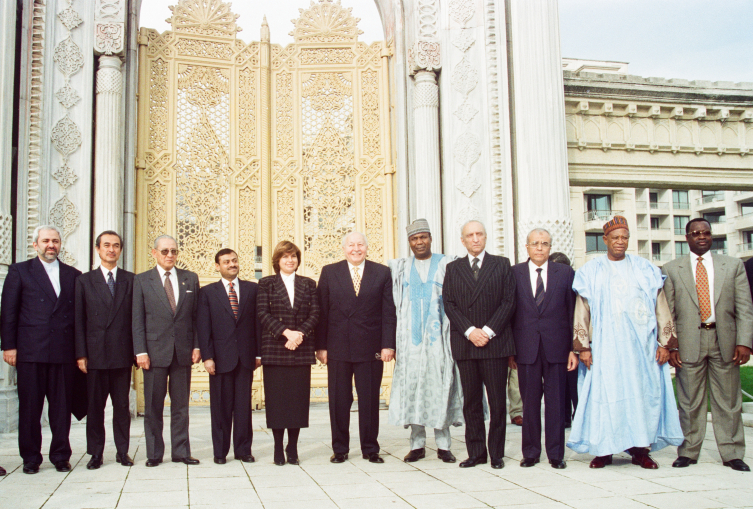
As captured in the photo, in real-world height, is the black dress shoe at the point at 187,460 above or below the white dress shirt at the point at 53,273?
below

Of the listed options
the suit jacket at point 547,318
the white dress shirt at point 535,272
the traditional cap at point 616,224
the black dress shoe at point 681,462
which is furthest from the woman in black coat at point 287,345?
the black dress shoe at point 681,462

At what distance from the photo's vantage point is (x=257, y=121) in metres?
8.54

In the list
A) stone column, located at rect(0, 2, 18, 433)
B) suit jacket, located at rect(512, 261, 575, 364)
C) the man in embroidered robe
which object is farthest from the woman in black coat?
stone column, located at rect(0, 2, 18, 433)

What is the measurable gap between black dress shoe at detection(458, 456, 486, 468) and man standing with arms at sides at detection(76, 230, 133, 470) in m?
2.36

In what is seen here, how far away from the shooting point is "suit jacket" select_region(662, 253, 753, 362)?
499 cm

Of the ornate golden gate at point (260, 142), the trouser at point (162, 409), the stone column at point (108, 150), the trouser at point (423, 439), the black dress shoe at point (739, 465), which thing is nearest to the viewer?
the black dress shoe at point (739, 465)

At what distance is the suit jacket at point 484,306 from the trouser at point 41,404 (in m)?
2.80

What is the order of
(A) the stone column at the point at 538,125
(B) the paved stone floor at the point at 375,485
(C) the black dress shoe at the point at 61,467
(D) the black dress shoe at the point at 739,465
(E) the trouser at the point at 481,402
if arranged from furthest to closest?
(A) the stone column at the point at 538,125 → (E) the trouser at the point at 481,402 → (C) the black dress shoe at the point at 61,467 → (D) the black dress shoe at the point at 739,465 → (B) the paved stone floor at the point at 375,485

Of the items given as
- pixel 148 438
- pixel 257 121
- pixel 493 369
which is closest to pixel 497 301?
pixel 493 369

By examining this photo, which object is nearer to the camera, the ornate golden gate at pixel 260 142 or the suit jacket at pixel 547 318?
the suit jacket at pixel 547 318

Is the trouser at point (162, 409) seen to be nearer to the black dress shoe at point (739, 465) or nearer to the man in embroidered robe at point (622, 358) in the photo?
the man in embroidered robe at point (622, 358)

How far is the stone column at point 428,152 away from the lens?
27.2 feet

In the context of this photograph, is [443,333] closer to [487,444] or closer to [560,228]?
[487,444]

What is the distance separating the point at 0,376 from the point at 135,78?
3.62 metres
